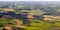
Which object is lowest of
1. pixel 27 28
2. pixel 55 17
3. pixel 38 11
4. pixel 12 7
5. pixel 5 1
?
pixel 27 28

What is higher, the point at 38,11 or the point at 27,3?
the point at 27,3

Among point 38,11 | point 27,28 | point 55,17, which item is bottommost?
point 27,28

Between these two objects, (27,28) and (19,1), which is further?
(19,1)

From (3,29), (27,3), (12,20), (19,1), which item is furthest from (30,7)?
(3,29)

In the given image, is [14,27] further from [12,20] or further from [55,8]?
[55,8]

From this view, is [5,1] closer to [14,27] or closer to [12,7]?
[12,7]

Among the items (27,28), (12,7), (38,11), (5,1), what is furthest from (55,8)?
(5,1)

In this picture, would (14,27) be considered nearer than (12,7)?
Yes

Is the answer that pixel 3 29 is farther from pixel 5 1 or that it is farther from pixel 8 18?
pixel 5 1

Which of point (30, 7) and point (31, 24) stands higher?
point (30, 7)
